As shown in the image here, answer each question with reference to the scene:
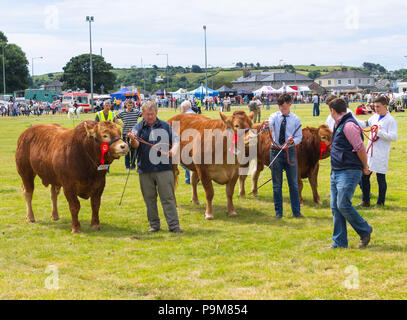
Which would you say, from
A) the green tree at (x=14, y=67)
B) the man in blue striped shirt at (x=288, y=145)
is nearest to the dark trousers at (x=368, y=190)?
the man in blue striped shirt at (x=288, y=145)

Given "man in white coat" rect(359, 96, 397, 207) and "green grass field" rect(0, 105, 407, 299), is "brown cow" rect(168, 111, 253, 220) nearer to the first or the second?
"green grass field" rect(0, 105, 407, 299)

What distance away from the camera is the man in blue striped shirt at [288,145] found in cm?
906

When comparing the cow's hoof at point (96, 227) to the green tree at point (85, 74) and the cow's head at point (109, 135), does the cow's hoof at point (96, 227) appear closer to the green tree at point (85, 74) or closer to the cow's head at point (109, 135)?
the cow's head at point (109, 135)

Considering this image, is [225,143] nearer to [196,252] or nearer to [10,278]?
[196,252]

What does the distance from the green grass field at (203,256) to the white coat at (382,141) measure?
34.1 inches

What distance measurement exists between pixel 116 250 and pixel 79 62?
118645 millimetres

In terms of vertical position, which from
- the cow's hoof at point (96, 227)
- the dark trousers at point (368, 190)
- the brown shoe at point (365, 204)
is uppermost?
the dark trousers at point (368, 190)

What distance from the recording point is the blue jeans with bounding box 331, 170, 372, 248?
680 centimetres

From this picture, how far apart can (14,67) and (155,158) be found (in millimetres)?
99043

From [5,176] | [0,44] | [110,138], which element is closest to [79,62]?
[0,44]

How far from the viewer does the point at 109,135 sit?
8062mm

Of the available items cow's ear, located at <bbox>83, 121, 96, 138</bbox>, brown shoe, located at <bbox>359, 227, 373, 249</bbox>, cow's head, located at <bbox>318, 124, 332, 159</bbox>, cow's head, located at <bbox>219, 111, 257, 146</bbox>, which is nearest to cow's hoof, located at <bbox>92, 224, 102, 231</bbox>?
cow's ear, located at <bbox>83, 121, 96, 138</bbox>

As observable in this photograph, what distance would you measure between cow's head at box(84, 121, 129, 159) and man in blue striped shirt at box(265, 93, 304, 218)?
9.33ft

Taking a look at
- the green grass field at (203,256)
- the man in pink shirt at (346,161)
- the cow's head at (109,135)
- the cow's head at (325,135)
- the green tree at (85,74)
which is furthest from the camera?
the green tree at (85,74)
